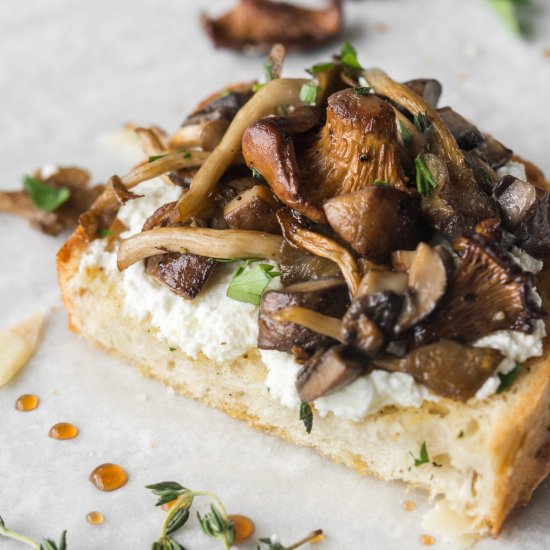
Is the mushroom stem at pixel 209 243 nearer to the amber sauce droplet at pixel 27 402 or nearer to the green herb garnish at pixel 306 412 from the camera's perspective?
the green herb garnish at pixel 306 412

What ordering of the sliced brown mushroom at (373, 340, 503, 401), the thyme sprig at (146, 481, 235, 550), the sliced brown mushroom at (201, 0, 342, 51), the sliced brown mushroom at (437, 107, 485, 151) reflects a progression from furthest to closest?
1. the sliced brown mushroom at (201, 0, 342, 51)
2. the sliced brown mushroom at (437, 107, 485, 151)
3. the thyme sprig at (146, 481, 235, 550)
4. the sliced brown mushroom at (373, 340, 503, 401)

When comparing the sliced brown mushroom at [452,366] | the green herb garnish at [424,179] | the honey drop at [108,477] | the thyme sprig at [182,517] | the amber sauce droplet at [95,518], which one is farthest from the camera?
the honey drop at [108,477]

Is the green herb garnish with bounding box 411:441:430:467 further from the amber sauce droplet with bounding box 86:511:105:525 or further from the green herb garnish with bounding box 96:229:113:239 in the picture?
the green herb garnish with bounding box 96:229:113:239

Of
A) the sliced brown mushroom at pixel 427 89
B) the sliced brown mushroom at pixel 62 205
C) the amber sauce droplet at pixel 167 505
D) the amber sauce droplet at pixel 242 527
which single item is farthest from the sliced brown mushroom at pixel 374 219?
the sliced brown mushroom at pixel 62 205

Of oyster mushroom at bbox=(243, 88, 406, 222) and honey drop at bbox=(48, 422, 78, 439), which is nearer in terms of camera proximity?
oyster mushroom at bbox=(243, 88, 406, 222)

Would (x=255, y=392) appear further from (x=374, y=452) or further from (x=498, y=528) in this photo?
(x=498, y=528)

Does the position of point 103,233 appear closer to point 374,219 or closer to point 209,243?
point 209,243

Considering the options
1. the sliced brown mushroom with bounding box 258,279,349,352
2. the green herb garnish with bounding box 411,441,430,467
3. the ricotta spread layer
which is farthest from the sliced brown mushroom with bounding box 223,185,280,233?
the green herb garnish with bounding box 411,441,430,467
